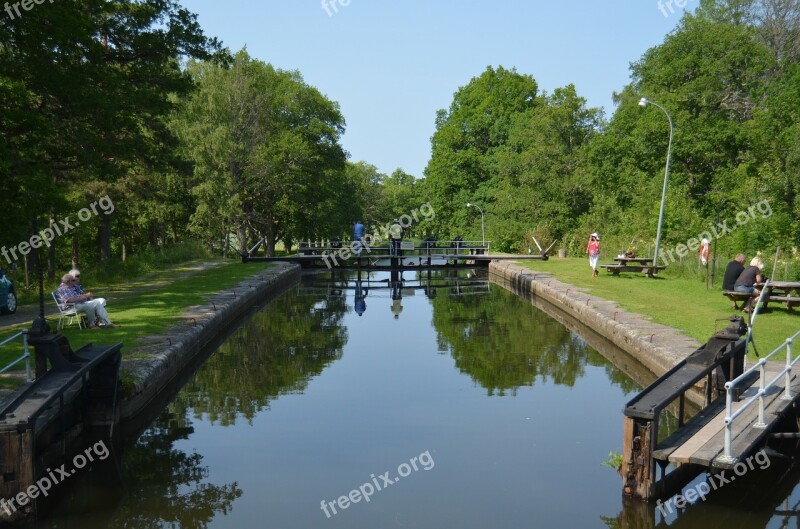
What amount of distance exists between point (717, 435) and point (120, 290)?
17.1 metres

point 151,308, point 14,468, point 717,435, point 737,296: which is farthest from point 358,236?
point 14,468

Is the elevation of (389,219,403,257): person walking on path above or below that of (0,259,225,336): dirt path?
above

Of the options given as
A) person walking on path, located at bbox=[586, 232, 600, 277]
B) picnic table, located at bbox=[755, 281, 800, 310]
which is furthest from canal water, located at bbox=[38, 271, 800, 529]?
person walking on path, located at bbox=[586, 232, 600, 277]

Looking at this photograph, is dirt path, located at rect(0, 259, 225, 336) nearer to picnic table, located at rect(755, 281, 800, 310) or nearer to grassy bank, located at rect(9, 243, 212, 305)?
grassy bank, located at rect(9, 243, 212, 305)

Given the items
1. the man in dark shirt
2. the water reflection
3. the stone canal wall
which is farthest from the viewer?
the man in dark shirt

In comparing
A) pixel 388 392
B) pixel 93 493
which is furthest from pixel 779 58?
pixel 93 493

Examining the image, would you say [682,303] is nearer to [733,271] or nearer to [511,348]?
[733,271]

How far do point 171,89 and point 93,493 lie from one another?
646 inches

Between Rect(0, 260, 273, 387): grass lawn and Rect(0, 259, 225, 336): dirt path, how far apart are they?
0.06 m

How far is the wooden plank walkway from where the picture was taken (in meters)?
6.73

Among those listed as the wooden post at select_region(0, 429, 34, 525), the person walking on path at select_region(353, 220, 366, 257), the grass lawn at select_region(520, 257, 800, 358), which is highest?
the person walking on path at select_region(353, 220, 366, 257)

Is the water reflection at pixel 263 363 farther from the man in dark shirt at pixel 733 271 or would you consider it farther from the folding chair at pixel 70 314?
the man in dark shirt at pixel 733 271

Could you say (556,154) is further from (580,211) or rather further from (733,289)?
(733,289)

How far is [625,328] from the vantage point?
46.9 ft
